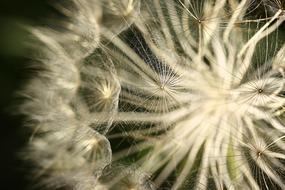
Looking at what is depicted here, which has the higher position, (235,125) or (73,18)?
(73,18)

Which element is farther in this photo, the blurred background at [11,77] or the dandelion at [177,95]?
the blurred background at [11,77]

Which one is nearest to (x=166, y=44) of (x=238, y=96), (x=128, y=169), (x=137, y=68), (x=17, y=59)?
(x=137, y=68)

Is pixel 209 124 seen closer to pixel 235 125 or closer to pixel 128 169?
pixel 235 125

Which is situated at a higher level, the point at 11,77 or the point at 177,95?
the point at 177,95

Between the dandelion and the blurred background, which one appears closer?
the dandelion
